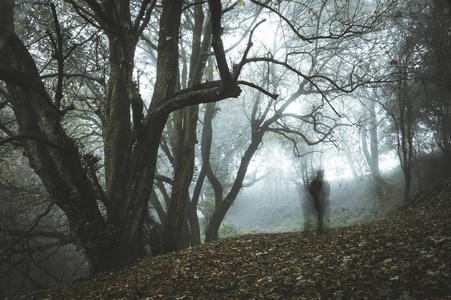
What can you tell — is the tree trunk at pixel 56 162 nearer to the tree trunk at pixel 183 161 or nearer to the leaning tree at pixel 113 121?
the leaning tree at pixel 113 121

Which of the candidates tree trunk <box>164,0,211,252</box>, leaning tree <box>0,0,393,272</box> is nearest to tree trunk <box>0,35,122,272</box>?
leaning tree <box>0,0,393,272</box>

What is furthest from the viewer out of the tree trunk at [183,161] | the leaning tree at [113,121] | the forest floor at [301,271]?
the tree trunk at [183,161]

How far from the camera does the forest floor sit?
7.36 feet

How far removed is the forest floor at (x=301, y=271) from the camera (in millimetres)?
2242

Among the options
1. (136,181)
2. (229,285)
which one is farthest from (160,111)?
(229,285)

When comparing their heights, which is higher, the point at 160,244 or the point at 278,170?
the point at 278,170

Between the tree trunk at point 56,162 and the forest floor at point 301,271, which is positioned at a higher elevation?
the tree trunk at point 56,162

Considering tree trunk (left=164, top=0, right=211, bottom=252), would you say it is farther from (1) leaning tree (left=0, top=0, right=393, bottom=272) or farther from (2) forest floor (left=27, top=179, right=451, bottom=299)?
Answer: (2) forest floor (left=27, top=179, right=451, bottom=299)

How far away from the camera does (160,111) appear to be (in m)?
4.02

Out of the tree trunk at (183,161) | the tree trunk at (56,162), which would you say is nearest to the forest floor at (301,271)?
the tree trunk at (56,162)

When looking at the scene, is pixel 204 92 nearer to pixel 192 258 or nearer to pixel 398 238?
pixel 192 258

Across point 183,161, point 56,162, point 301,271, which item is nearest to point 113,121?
point 56,162

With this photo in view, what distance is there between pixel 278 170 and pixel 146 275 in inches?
1222

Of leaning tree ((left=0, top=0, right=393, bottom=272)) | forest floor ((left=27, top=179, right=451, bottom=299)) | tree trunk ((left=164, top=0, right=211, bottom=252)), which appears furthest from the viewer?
tree trunk ((left=164, top=0, right=211, bottom=252))
